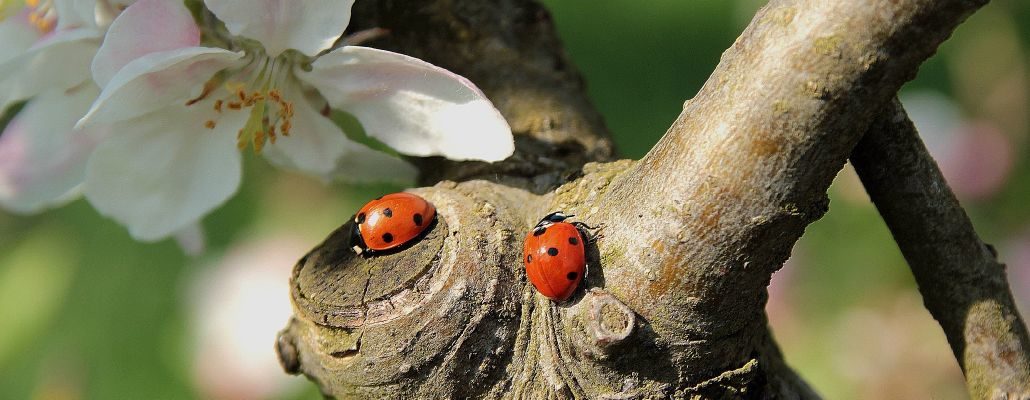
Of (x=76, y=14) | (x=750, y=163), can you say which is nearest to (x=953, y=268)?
(x=750, y=163)

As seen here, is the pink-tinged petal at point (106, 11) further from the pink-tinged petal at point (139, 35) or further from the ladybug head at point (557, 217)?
the ladybug head at point (557, 217)

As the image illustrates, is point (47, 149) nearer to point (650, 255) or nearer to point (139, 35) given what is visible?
point (139, 35)

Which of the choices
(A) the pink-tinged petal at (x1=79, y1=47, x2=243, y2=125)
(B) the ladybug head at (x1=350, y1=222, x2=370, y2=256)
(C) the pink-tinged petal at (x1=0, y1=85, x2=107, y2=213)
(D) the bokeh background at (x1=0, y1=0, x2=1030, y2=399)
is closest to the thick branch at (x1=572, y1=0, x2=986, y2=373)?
(B) the ladybug head at (x1=350, y1=222, x2=370, y2=256)

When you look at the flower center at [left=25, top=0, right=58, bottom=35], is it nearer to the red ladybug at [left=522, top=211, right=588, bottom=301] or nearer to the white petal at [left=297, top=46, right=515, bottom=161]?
the white petal at [left=297, top=46, right=515, bottom=161]

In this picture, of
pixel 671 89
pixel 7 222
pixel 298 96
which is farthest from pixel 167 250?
pixel 298 96

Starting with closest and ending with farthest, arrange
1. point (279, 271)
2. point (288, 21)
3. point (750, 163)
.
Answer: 1. point (750, 163)
2. point (288, 21)
3. point (279, 271)
